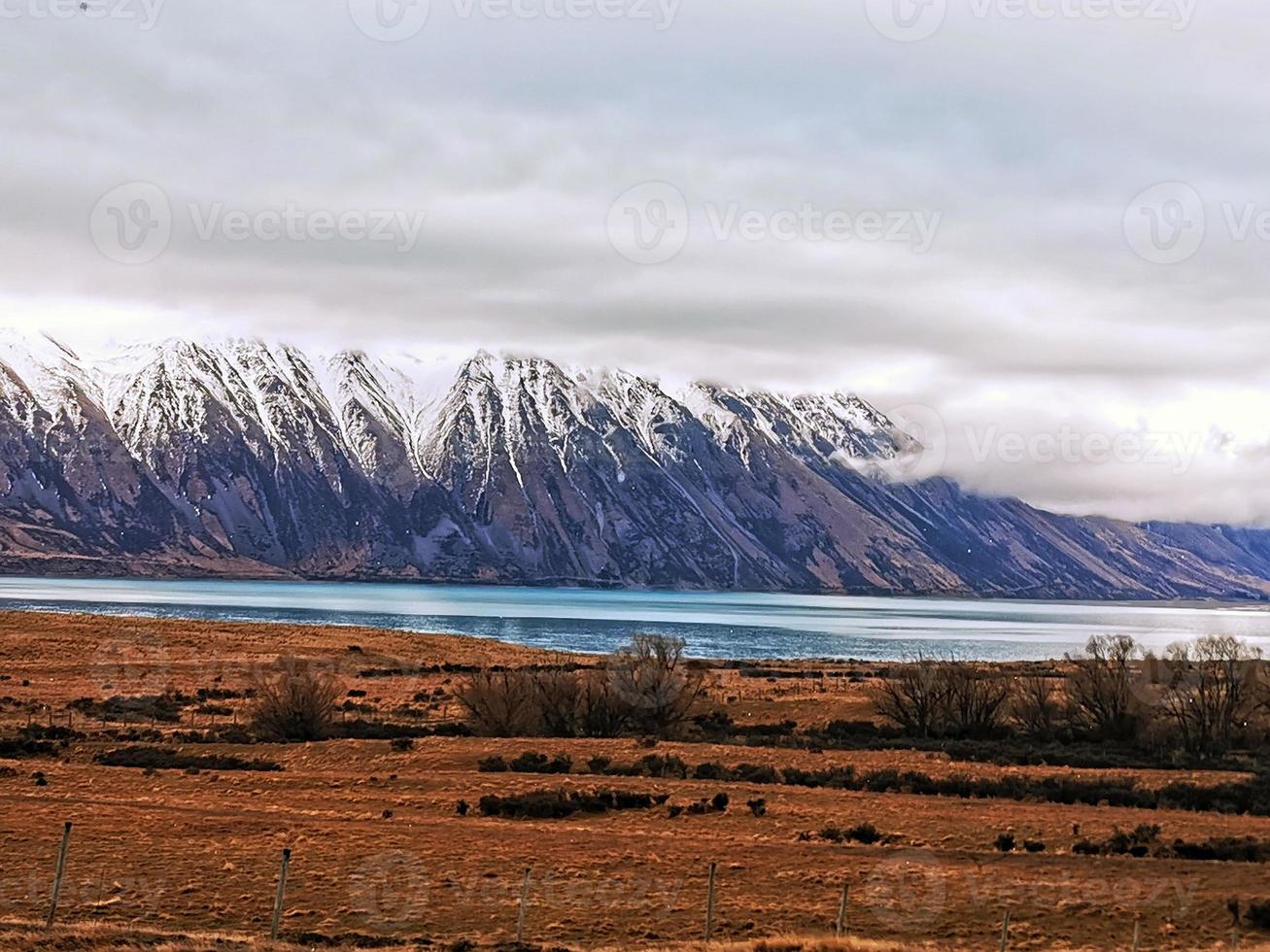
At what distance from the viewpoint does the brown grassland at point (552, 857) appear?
24.6 metres

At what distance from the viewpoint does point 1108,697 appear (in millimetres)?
58531

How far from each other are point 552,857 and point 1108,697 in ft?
120

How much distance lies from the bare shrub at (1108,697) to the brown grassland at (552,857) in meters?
10.3

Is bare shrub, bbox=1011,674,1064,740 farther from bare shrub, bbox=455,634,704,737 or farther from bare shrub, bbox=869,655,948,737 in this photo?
bare shrub, bbox=455,634,704,737

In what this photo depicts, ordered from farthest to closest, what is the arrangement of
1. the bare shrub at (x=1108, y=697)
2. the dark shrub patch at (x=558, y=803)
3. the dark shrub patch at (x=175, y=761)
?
the bare shrub at (x=1108, y=697) < the dark shrub patch at (x=175, y=761) < the dark shrub patch at (x=558, y=803)

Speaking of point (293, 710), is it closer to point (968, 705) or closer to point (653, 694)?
point (653, 694)

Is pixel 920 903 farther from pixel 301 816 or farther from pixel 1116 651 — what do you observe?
pixel 1116 651

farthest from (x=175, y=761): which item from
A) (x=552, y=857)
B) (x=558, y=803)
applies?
(x=552, y=857)

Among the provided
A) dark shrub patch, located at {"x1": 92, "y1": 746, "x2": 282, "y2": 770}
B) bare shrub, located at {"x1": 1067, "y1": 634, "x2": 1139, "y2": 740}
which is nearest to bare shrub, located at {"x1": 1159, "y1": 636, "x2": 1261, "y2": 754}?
bare shrub, located at {"x1": 1067, "y1": 634, "x2": 1139, "y2": 740}

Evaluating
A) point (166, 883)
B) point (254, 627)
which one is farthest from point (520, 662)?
point (166, 883)

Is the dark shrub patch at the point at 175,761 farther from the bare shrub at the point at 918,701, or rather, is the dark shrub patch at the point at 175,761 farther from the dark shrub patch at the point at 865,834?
the bare shrub at the point at 918,701

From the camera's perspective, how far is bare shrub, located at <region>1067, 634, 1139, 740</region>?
57.8m

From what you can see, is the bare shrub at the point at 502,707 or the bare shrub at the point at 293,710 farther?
the bare shrub at the point at 502,707

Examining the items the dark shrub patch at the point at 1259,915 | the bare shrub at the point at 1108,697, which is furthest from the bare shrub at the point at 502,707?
the dark shrub patch at the point at 1259,915
